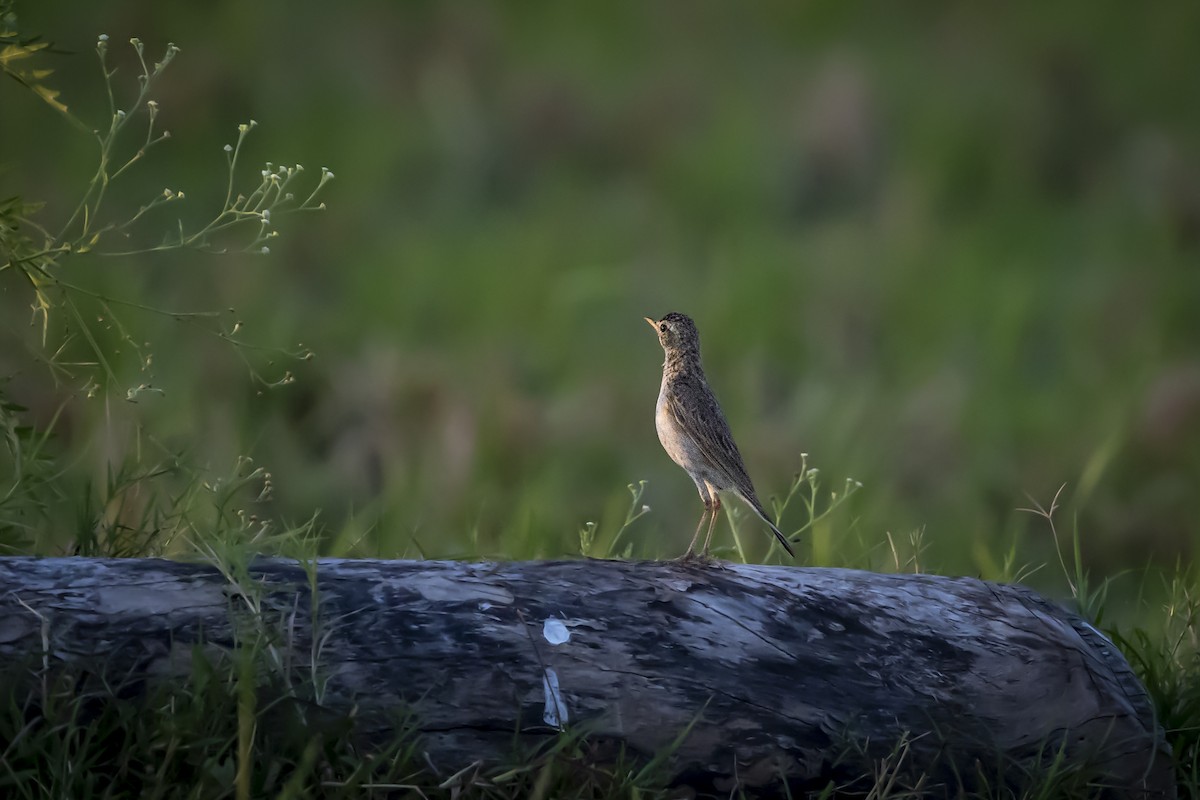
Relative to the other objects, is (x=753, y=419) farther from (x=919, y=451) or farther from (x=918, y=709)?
(x=918, y=709)

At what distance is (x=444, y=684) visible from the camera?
3121 millimetres

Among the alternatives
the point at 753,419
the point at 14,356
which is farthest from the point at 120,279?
the point at 753,419

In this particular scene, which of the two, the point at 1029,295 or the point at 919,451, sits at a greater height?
the point at 1029,295

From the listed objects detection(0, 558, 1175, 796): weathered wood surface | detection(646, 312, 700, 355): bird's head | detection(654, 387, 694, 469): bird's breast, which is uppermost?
detection(646, 312, 700, 355): bird's head

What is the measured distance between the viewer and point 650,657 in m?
3.26

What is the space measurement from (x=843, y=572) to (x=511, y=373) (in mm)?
5710

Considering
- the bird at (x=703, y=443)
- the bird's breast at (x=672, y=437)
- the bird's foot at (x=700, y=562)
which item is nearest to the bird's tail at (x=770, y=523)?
the bird at (x=703, y=443)

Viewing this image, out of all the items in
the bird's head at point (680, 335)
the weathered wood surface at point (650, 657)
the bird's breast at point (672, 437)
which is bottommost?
the weathered wood surface at point (650, 657)

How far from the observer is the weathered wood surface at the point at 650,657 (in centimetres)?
311

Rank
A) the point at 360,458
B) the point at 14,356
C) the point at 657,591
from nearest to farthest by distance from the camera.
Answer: the point at 657,591 < the point at 14,356 < the point at 360,458

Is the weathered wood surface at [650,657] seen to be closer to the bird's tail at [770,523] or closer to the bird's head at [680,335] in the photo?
the bird's tail at [770,523]

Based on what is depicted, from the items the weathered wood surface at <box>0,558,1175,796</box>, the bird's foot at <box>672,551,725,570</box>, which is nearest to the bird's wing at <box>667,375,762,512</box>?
the bird's foot at <box>672,551,725,570</box>

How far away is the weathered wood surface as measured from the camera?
10.2 ft

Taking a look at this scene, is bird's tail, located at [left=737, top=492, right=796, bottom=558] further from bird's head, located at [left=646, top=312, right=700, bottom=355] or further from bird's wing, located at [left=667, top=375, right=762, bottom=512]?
bird's head, located at [left=646, top=312, right=700, bottom=355]
